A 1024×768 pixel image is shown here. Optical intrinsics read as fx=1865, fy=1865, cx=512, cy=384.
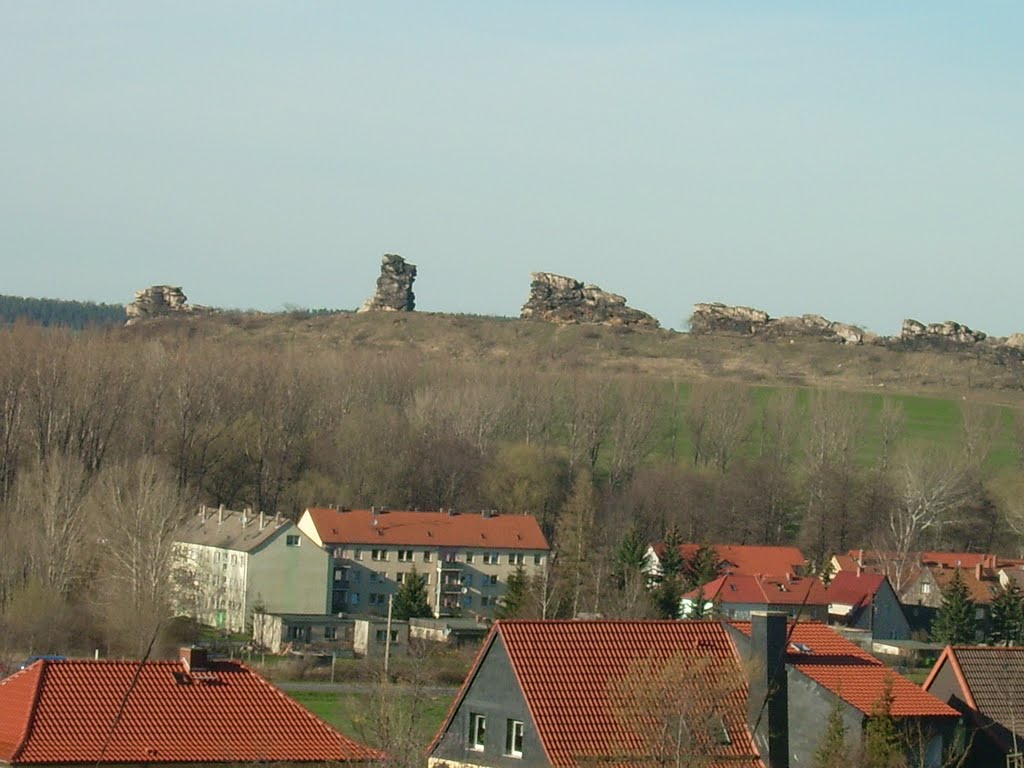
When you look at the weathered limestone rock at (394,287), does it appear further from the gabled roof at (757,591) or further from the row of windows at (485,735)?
the row of windows at (485,735)

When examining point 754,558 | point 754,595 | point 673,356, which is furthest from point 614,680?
point 673,356

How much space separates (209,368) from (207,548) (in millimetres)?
25331

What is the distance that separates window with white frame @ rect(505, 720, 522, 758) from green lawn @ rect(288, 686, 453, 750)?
3.40 ft

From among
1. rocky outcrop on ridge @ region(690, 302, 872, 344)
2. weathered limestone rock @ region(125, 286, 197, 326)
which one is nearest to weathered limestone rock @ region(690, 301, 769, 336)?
rocky outcrop on ridge @ region(690, 302, 872, 344)

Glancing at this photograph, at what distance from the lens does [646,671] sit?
21.1 m

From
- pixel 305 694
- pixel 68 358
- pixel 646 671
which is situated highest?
pixel 68 358

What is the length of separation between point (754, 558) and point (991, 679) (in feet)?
179

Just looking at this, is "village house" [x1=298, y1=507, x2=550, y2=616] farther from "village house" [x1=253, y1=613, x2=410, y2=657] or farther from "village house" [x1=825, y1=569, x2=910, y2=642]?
"village house" [x1=825, y1=569, x2=910, y2=642]

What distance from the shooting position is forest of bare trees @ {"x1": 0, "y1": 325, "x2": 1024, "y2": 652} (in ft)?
218

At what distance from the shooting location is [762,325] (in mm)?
156250

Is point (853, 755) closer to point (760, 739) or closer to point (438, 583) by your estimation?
point (760, 739)

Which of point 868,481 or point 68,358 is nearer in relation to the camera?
point 68,358

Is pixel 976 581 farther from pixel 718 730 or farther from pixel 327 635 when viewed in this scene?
pixel 718 730

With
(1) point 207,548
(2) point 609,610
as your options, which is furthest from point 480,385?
(2) point 609,610
